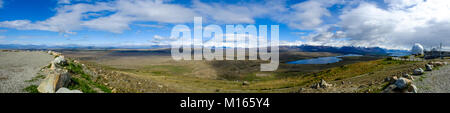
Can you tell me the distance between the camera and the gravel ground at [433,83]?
15.2 meters

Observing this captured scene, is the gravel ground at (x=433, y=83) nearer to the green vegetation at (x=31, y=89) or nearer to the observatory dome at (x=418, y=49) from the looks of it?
the green vegetation at (x=31, y=89)

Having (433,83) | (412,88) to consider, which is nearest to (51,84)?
(412,88)

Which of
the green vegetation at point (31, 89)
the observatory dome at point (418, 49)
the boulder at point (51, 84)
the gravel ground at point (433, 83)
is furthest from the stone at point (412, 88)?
the observatory dome at point (418, 49)

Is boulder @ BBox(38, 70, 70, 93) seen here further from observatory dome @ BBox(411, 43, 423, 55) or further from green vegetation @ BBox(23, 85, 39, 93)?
observatory dome @ BBox(411, 43, 423, 55)

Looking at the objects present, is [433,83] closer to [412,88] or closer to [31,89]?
[412,88]

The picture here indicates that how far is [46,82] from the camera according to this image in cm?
1242

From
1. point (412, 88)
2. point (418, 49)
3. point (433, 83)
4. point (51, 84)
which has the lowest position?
point (433, 83)

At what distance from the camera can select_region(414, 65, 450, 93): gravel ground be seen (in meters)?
15.2

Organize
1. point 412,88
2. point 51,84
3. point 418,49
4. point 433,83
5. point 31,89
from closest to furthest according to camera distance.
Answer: point 51,84 → point 31,89 → point 412,88 → point 433,83 → point 418,49

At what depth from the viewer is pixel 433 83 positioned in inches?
661

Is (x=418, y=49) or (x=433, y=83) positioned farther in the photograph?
(x=418, y=49)
